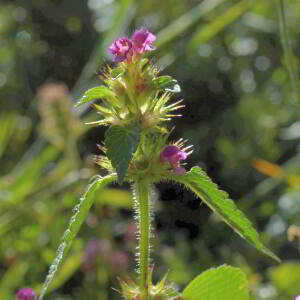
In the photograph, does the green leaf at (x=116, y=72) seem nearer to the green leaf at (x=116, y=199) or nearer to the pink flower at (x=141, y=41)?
the pink flower at (x=141, y=41)

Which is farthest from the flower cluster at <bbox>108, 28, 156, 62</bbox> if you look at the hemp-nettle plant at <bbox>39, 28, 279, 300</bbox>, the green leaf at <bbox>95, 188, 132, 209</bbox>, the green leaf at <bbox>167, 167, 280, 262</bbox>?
the green leaf at <bbox>95, 188, 132, 209</bbox>

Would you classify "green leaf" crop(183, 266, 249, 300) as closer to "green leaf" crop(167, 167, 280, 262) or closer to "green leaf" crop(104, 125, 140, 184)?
"green leaf" crop(167, 167, 280, 262)

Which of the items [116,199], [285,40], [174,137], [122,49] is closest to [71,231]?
[122,49]

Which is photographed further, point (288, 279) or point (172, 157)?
point (288, 279)

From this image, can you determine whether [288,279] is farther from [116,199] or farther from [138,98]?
[138,98]

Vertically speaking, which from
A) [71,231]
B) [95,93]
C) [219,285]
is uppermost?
[95,93]

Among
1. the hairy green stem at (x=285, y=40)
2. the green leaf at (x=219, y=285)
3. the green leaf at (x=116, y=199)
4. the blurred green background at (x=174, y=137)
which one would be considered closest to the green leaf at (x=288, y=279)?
the blurred green background at (x=174, y=137)

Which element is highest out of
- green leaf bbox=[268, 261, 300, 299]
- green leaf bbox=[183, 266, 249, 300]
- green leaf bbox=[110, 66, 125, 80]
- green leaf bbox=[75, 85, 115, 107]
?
green leaf bbox=[110, 66, 125, 80]
